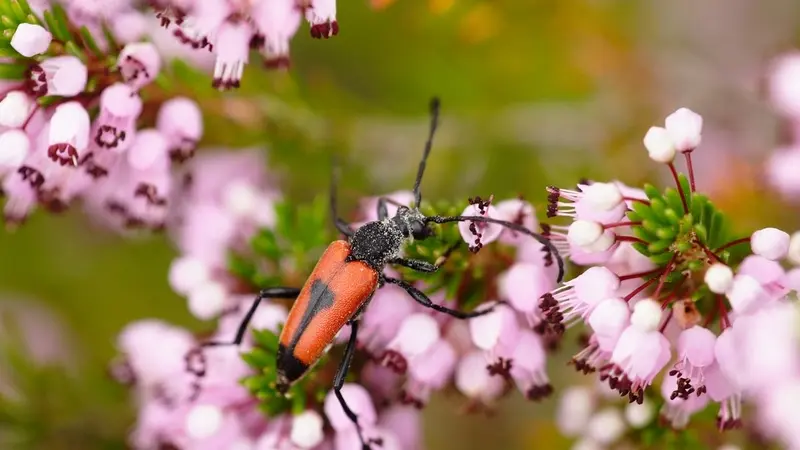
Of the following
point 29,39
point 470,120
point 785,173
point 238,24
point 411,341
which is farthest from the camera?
point 470,120

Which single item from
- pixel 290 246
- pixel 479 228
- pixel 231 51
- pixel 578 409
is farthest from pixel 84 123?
pixel 578 409

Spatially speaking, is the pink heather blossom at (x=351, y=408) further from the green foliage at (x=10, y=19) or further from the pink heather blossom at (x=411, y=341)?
the green foliage at (x=10, y=19)

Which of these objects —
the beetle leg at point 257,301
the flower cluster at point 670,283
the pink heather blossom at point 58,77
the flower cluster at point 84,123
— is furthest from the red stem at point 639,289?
the pink heather blossom at point 58,77

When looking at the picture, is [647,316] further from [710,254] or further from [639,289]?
[710,254]

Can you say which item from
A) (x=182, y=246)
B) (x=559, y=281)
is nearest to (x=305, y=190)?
(x=182, y=246)

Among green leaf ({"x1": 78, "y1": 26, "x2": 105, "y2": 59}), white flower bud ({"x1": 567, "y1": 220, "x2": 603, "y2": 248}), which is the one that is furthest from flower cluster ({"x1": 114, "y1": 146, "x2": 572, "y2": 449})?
green leaf ({"x1": 78, "y1": 26, "x2": 105, "y2": 59})

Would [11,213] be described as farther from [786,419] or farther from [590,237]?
[786,419]
